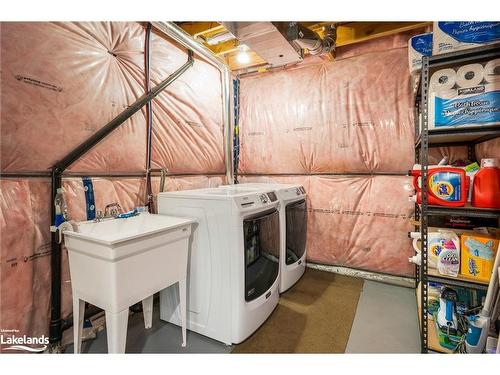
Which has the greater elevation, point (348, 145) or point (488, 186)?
point (348, 145)

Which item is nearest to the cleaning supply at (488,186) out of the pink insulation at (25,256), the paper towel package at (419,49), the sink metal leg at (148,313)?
the paper towel package at (419,49)

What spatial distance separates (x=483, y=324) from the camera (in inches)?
50.1

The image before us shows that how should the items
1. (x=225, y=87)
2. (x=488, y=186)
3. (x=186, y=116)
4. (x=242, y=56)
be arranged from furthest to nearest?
(x=225, y=87), (x=242, y=56), (x=186, y=116), (x=488, y=186)

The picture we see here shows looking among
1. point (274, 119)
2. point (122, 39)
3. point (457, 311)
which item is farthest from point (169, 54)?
point (457, 311)

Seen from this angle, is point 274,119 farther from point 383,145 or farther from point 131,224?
point 131,224

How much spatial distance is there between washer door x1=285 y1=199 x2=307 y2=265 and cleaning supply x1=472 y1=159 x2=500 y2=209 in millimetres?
1313

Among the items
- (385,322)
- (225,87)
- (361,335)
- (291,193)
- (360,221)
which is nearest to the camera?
(361,335)

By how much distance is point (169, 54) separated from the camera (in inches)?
90.0

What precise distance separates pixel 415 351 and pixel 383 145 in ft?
5.70

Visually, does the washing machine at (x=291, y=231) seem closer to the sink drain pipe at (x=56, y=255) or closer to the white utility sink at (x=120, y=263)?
the white utility sink at (x=120, y=263)

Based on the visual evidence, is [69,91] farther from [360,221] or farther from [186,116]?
[360,221]

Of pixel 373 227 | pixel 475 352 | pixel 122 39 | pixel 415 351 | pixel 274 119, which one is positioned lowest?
pixel 415 351

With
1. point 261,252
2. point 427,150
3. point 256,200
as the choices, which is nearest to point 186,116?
point 256,200

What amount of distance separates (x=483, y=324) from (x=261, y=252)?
127 cm
